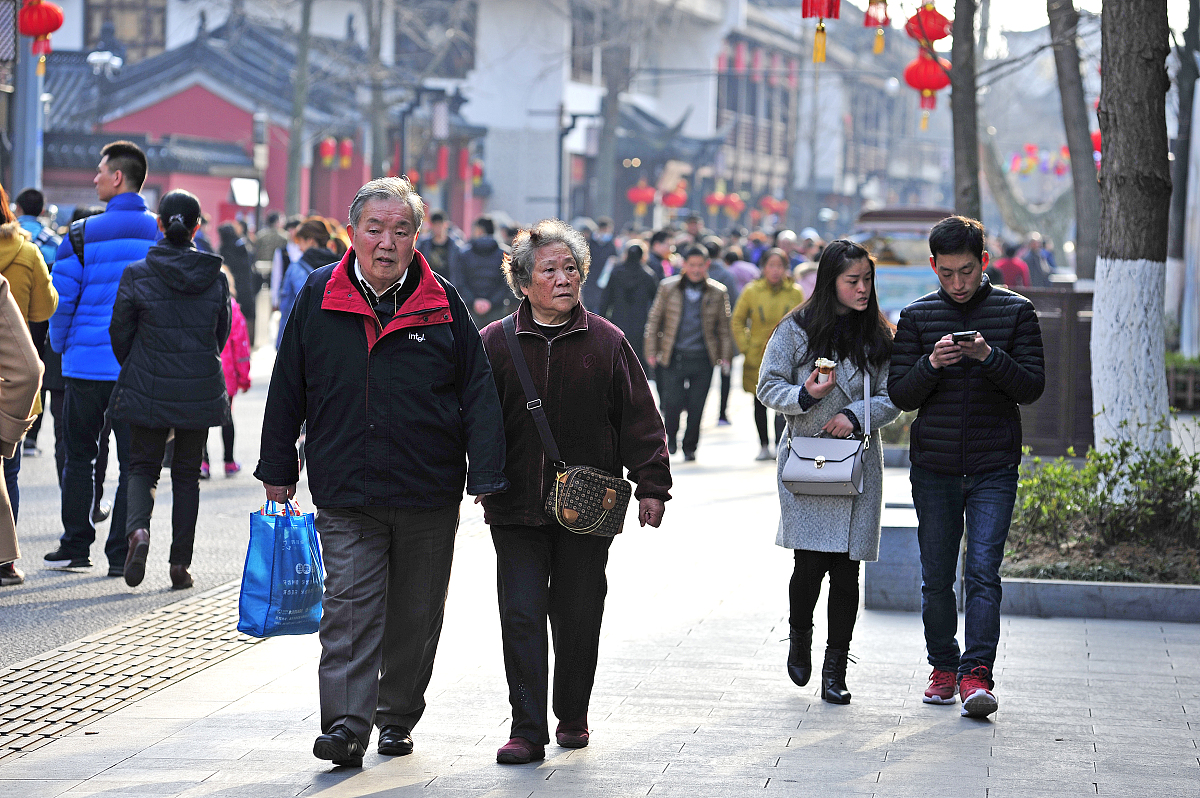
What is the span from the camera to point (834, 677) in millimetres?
5953

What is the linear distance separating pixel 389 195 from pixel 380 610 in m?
1.29

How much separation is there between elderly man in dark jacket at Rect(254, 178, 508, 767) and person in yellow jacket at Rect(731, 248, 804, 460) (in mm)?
8257

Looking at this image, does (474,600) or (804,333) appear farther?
(474,600)

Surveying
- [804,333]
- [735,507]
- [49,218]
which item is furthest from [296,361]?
[49,218]

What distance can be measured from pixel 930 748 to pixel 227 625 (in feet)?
11.0

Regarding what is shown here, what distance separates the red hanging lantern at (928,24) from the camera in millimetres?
14086

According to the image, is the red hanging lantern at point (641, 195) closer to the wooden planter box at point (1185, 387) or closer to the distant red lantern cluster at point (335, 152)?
the distant red lantern cluster at point (335, 152)

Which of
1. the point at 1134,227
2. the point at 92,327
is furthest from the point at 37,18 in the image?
the point at 1134,227

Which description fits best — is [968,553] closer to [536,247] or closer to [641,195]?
[536,247]

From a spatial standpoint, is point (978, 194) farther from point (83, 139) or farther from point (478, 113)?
point (478, 113)

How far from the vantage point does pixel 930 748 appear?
5.29m

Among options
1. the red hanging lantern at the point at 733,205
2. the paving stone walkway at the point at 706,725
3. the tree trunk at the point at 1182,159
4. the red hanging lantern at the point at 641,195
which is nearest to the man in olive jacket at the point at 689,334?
the paving stone walkway at the point at 706,725

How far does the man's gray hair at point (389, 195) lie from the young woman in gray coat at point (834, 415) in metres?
1.63

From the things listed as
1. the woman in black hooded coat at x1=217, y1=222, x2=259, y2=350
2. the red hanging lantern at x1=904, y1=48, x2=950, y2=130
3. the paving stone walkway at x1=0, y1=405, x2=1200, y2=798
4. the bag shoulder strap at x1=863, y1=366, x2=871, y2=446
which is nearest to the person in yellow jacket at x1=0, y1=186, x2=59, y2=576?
the paving stone walkway at x1=0, y1=405, x2=1200, y2=798
